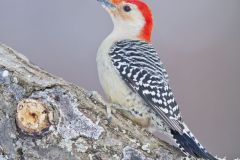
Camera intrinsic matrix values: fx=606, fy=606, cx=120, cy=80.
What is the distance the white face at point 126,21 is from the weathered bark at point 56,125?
0.98m

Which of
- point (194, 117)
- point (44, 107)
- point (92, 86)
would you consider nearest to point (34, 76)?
point (44, 107)

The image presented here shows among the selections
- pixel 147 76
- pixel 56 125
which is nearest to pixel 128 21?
pixel 147 76

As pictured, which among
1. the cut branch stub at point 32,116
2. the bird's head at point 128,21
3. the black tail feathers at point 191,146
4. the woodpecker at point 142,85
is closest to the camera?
the cut branch stub at point 32,116

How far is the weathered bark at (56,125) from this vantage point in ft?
7.86

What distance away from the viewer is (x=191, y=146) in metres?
2.85

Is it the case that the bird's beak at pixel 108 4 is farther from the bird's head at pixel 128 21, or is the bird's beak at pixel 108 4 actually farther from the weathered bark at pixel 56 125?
the weathered bark at pixel 56 125

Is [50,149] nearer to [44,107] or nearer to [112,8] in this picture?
[44,107]

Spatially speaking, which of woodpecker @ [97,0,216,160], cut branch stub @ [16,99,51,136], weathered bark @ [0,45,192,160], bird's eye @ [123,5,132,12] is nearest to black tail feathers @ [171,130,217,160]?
woodpecker @ [97,0,216,160]

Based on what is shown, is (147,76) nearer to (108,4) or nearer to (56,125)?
(108,4)

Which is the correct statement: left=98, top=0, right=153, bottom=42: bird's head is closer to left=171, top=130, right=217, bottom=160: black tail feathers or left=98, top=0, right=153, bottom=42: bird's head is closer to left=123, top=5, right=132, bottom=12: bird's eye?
left=123, top=5, right=132, bottom=12: bird's eye

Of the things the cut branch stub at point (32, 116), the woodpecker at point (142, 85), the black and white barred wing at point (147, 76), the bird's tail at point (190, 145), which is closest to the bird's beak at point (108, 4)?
the woodpecker at point (142, 85)

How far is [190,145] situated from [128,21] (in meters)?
1.01

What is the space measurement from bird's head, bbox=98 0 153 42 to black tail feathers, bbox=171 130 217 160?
79 cm

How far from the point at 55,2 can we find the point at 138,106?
2.07 metres
